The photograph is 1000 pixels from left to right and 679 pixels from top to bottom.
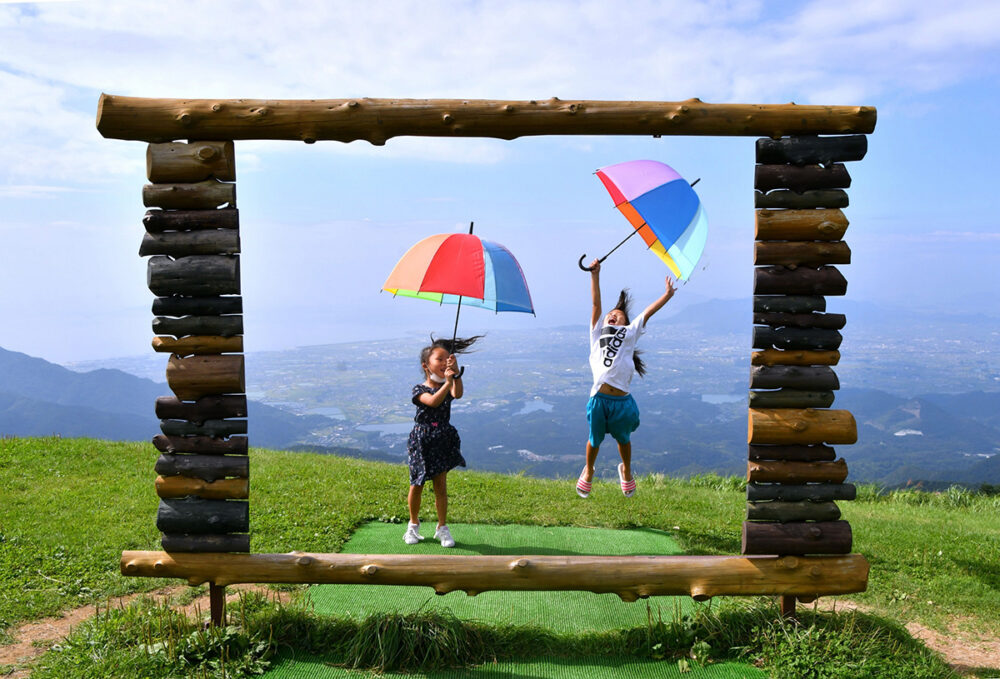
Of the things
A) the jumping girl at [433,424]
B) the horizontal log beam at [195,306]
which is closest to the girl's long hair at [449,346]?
the jumping girl at [433,424]

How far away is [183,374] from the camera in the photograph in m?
5.75

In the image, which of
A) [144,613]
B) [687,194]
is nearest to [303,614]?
[144,613]

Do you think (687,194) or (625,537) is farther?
(625,537)

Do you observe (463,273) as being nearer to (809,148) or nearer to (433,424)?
(433,424)

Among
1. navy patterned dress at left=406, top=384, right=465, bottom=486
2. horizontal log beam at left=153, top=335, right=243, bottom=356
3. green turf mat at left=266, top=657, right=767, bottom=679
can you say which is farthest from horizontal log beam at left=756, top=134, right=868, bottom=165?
horizontal log beam at left=153, top=335, right=243, bottom=356

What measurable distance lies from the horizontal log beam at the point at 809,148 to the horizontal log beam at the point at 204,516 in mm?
4727

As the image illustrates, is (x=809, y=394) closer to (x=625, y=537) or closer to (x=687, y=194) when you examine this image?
(x=687, y=194)

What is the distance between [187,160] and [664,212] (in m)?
3.73

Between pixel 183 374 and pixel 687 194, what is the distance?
14.0 ft

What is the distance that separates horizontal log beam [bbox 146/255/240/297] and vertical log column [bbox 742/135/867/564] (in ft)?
12.9

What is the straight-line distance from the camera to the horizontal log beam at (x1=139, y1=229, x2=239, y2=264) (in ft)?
18.7

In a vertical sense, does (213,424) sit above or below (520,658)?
above

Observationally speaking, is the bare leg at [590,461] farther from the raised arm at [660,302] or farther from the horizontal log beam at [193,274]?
the horizontal log beam at [193,274]

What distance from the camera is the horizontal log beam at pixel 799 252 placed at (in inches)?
229
